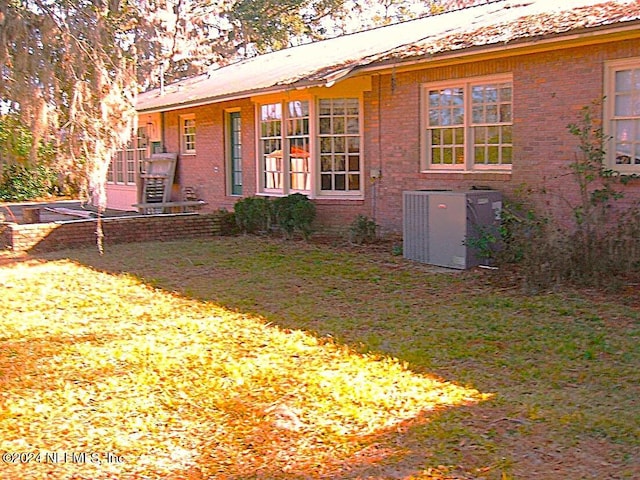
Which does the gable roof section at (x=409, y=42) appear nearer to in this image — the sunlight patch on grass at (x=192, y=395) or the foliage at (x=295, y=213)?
the foliage at (x=295, y=213)

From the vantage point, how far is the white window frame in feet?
34.6

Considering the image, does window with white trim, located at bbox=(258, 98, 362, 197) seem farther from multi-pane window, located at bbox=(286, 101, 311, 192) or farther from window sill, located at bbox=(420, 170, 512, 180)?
window sill, located at bbox=(420, 170, 512, 180)

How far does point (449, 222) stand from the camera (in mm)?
11617

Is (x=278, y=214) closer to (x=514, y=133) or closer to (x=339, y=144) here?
(x=339, y=144)

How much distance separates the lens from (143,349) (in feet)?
24.4

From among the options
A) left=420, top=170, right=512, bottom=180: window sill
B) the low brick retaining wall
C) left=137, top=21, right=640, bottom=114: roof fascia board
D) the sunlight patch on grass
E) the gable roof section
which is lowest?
the sunlight patch on grass

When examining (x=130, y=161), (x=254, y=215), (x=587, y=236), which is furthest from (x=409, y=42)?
(x=130, y=161)

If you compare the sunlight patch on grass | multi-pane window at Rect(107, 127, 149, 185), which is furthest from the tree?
multi-pane window at Rect(107, 127, 149, 185)

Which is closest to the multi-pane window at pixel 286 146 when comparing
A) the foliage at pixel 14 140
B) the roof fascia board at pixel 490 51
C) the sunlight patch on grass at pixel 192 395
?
the roof fascia board at pixel 490 51

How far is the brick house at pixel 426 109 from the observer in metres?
10.8

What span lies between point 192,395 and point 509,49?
775cm

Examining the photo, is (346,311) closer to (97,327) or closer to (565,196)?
(97,327)

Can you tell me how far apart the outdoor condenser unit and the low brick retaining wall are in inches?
230

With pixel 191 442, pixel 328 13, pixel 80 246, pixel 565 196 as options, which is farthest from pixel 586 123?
pixel 328 13
